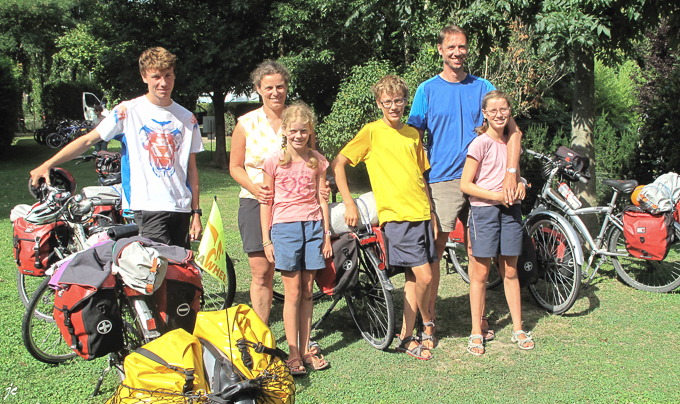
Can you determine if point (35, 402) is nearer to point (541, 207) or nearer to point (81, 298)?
point (81, 298)

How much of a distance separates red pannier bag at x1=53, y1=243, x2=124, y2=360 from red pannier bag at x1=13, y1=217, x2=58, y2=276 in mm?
1662

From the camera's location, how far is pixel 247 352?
2.64 m

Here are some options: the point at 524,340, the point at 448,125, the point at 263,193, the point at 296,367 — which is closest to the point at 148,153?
the point at 263,193

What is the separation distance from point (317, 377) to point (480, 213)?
5.34 feet

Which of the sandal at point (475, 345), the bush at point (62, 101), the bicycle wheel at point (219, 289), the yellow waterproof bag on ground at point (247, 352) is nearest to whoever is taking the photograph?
the yellow waterproof bag on ground at point (247, 352)

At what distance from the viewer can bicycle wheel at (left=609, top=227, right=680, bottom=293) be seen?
5016 millimetres

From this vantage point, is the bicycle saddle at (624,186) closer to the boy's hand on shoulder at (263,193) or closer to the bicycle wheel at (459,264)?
the bicycle wheel at (459,264)

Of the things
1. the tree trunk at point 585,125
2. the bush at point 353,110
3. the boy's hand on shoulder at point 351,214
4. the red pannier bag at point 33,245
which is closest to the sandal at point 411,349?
the boy's hand on shoulder at point 351,214

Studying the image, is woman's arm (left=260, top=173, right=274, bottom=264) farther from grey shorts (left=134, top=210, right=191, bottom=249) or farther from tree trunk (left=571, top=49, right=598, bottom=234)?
tree trunk (left=571, top=49, right=598, bottom=234)

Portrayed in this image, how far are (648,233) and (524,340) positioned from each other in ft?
5.47

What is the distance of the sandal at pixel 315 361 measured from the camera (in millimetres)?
3609

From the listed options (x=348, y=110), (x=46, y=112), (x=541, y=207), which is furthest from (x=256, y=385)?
(x=46, y=112)

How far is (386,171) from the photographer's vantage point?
368cm

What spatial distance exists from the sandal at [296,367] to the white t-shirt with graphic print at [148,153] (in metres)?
1.24
